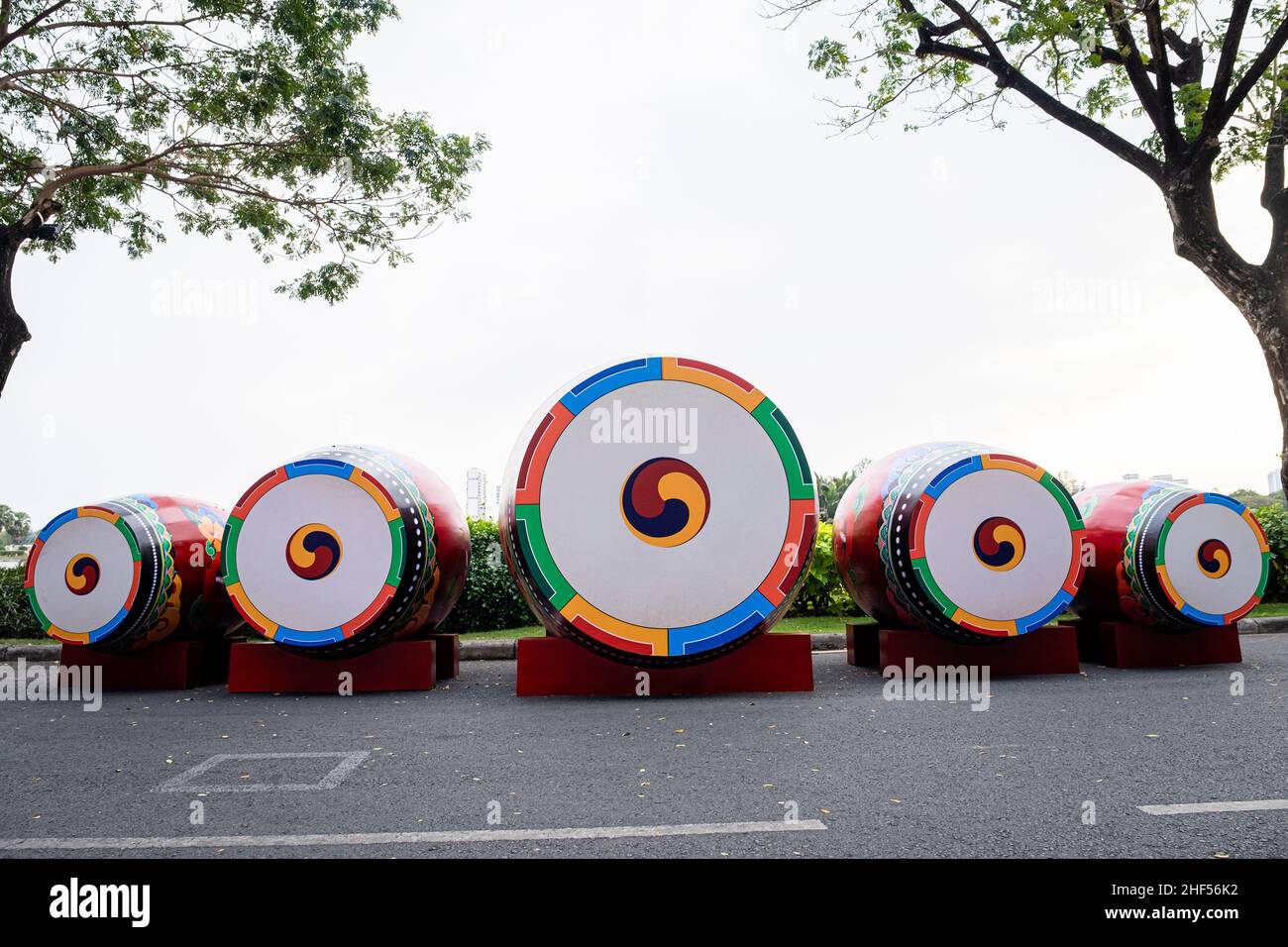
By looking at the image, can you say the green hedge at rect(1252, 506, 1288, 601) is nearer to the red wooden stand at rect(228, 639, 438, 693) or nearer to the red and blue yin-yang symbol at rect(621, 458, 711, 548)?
the red and blue yin-yang symbol at rect(621, 458, 711, 548)

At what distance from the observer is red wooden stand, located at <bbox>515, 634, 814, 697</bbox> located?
6.37 metres

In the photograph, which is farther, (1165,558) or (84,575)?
(1165,558)

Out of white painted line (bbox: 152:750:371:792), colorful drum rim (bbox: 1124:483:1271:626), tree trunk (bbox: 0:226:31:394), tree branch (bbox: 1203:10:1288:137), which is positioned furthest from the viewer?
tree trunk (bbox: 0:226:31:394)

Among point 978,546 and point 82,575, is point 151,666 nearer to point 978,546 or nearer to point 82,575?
point 82,575

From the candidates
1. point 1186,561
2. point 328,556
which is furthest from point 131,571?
point 1186,561

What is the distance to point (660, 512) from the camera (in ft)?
20.5

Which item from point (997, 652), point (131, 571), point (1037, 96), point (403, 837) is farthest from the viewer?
point (1037, 96)

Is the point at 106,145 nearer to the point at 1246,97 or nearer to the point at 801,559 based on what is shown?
the point at 801,559

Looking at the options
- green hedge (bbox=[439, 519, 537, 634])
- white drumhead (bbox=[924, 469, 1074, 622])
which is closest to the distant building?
green hedge (bbox=[439, 519, 537, 634])

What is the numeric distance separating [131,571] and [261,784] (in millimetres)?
3719

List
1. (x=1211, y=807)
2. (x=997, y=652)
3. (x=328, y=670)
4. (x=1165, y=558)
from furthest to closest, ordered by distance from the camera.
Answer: (x=1165, y=558), (x=997, y=652), (x=328, y=670), (x=1211, y=807)

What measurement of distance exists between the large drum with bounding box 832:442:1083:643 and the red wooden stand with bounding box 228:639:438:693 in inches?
156
